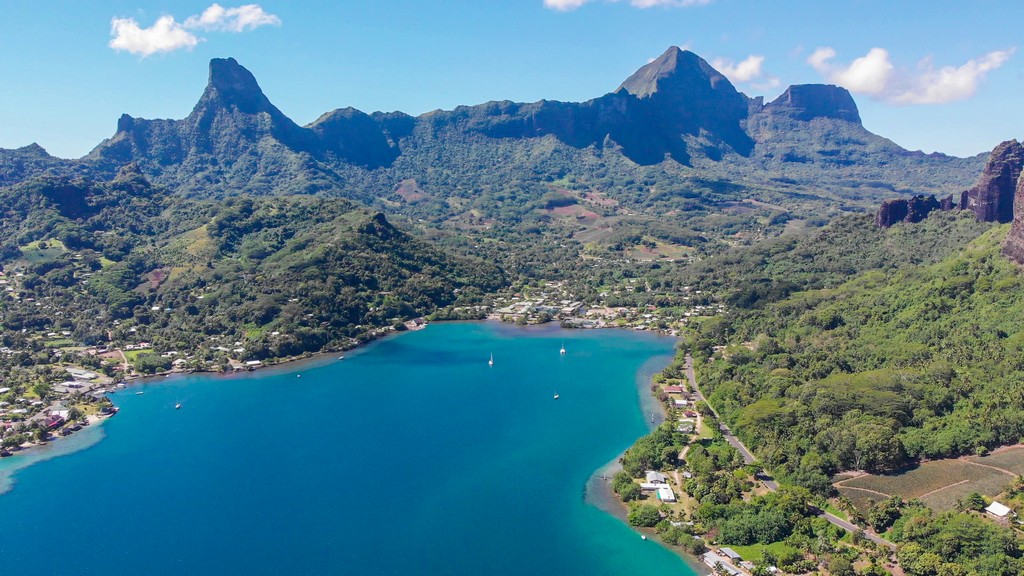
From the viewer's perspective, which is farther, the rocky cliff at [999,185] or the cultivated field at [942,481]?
the rocky cliff at [999,185]

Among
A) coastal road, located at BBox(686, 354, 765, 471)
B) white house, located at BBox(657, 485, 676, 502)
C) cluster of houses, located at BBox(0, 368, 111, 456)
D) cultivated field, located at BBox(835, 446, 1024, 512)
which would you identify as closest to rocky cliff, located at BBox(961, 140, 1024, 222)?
coastal road, located at BBox(686, 354, 765, 471)

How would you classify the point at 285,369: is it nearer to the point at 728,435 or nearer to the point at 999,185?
the point at 728,435

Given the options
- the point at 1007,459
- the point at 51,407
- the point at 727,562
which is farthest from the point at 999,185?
the point at 51,407

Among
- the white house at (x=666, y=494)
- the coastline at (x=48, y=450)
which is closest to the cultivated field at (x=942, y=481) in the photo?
the white house at (x=666, y=494)

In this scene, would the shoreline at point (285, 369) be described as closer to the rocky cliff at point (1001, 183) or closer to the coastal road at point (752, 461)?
the coastal road at point (752, 461)

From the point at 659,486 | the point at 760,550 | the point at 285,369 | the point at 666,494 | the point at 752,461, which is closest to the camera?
the point at 760,550
